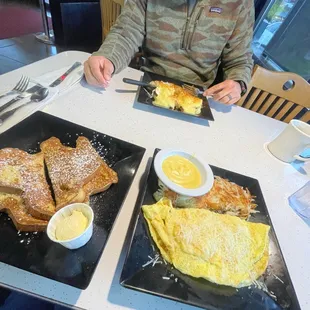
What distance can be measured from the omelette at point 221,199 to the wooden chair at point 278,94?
810mm

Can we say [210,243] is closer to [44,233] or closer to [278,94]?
[44,233]

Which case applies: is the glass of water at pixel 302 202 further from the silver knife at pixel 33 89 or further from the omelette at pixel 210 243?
the silver knife at pixel 33 89

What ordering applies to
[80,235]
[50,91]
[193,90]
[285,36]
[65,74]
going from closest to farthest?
[80,235], [50,91], [65,74], [193,90], [285,36]

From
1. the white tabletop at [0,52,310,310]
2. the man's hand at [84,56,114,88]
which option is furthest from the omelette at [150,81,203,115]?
the man's hand at [84,56,114,88]

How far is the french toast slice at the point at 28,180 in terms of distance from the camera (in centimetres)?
43

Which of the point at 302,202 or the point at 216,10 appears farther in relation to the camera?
the point at 216,10

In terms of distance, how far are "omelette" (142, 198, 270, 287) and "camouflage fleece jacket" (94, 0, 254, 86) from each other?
2.53ft

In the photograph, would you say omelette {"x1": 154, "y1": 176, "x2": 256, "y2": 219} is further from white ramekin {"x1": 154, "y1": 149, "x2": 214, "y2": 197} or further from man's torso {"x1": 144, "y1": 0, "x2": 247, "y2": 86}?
man's torso {"x1": 144, "y1": 0, "x2": 247, "y2": 86}

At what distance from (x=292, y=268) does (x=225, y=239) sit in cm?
21

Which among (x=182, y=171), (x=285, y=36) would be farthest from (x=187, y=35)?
(x=285, y=36)

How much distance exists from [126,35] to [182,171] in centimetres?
82

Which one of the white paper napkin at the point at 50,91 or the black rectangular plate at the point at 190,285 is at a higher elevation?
the black rectangular plate at the point at 190,285

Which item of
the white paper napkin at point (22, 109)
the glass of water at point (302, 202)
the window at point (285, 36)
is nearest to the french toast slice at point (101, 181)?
the white paper napkin at point (22, 109)

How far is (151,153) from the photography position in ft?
2.31
